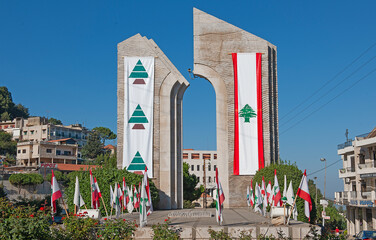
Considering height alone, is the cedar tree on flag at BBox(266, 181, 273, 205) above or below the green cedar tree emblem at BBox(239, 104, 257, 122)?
below

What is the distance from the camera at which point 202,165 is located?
10406 cm

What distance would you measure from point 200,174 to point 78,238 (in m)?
88.3

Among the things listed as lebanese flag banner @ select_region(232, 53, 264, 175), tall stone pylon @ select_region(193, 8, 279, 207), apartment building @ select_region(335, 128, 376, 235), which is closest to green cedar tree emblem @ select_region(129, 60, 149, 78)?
tall stone pylon @ select_region(193, 8, 279, 207)

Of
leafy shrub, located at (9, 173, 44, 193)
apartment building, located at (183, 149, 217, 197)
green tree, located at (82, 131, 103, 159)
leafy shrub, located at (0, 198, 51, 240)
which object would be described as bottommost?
leafy shrub, located at (0, 198, 51, 240)

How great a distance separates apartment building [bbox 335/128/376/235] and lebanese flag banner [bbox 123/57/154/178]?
70.9ft

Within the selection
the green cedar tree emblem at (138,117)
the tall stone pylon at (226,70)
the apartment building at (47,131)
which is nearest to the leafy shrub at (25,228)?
the green cedar tree emblem at (138,117)

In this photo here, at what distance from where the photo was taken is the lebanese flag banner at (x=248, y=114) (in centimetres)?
3750

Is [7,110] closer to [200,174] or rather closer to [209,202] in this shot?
[200,174]

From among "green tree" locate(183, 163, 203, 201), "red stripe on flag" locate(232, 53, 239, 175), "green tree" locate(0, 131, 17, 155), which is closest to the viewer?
"red stripe on flag" locate(232, 53, 239, 175)

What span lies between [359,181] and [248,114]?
17.8 metres

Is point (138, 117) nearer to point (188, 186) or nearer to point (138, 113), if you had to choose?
point (138, 113)

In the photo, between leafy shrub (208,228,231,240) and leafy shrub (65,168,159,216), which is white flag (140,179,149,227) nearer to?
leafy shrub (208,228,231,240)

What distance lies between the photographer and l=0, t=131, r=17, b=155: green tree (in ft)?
341

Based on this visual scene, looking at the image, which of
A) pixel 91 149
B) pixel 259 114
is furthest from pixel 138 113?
pixel 91 149
